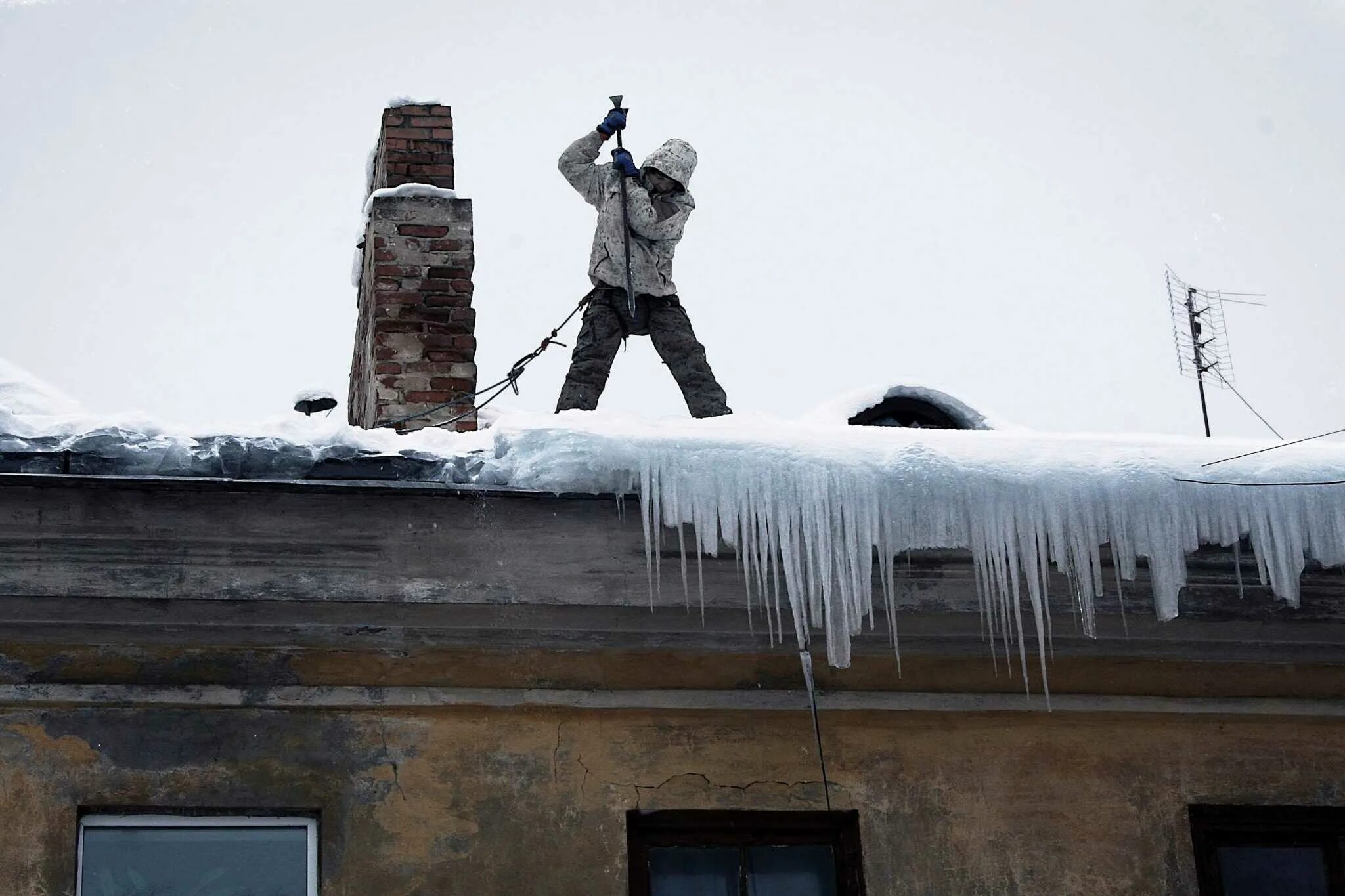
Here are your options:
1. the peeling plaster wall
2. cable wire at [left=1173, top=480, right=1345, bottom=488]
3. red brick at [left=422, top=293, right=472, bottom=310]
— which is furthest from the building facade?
red brick at [left=422, top=293, right=472, bottom=310]

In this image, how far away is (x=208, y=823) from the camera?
18.1ft

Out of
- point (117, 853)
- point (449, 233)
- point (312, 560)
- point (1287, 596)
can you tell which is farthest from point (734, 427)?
point (449, 233)

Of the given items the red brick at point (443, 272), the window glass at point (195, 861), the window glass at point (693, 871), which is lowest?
the window glass at point (693, 871)

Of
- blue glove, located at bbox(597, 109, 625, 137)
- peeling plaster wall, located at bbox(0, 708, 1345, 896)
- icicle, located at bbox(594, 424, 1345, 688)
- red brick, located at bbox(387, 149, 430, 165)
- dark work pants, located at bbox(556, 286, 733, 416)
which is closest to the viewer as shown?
peeling plaster wall, located at bbox(0, 708, 1345, 896)

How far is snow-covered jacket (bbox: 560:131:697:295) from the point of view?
8672mm

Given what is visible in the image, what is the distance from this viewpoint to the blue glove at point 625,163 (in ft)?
28.8

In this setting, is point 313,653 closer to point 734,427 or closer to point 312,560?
point 312,560

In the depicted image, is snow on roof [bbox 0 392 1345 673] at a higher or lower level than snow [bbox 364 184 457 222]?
lower

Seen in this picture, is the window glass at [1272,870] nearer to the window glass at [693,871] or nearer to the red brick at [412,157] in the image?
the window glass at [693,871]

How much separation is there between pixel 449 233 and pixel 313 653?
2.91 meters

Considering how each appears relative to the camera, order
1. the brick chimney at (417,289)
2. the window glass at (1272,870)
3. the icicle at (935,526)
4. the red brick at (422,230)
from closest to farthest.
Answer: the icicle at (935,526)
the window glass at (1272,870)
the brick chimney at (417,289)
the red brick at (422,230)

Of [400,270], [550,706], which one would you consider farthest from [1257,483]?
[400,270]

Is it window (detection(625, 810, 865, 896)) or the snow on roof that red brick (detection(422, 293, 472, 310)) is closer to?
the snow on roof

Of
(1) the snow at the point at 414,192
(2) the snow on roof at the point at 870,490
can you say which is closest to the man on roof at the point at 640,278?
(1) the snow at the point at 414,192
